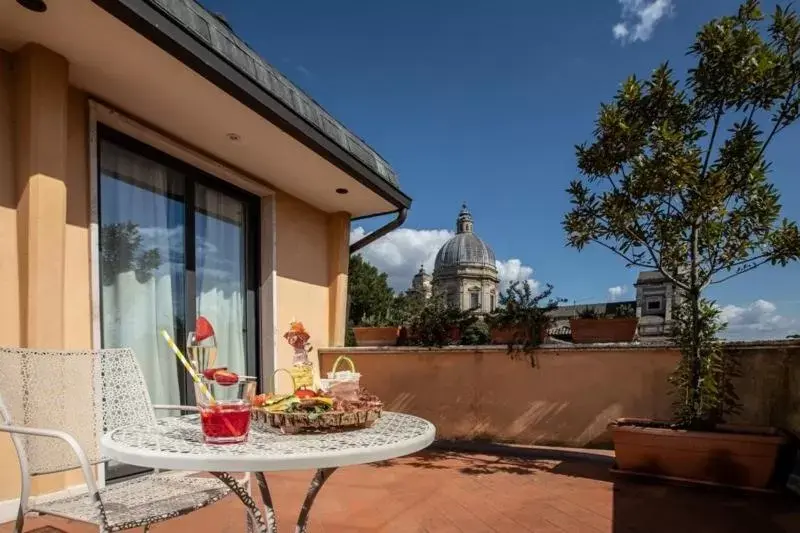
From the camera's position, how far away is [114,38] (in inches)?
92.1

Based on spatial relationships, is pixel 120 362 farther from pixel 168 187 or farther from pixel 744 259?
pixel 744 259

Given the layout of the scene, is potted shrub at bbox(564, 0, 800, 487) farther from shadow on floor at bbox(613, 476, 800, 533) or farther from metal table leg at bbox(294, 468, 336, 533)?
metal table leg at bbox(294, 468, 336, 533)

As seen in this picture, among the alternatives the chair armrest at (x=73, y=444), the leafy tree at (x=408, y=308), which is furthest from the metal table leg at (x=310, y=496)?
the leafy tree at (x=408, y=308)

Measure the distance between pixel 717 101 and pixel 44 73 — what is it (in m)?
3.87

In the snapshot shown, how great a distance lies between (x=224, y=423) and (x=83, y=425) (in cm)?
96

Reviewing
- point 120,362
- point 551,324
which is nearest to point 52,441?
point 120,362

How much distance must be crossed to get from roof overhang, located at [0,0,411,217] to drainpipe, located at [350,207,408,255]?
1.03 meters

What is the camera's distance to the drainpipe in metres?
5.48

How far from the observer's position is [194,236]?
3693 mm

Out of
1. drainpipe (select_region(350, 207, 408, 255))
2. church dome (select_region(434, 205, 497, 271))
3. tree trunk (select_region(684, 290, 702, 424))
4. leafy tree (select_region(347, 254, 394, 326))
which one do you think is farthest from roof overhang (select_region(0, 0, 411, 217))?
church dome (select_region(434, 205, 497, 271))

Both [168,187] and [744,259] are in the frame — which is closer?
[744,259]

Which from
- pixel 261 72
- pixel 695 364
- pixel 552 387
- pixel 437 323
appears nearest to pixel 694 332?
pixel 695 364

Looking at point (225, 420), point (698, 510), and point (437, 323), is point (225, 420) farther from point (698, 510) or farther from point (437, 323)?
point (437, 323)

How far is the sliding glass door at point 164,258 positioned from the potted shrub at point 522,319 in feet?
7.43
